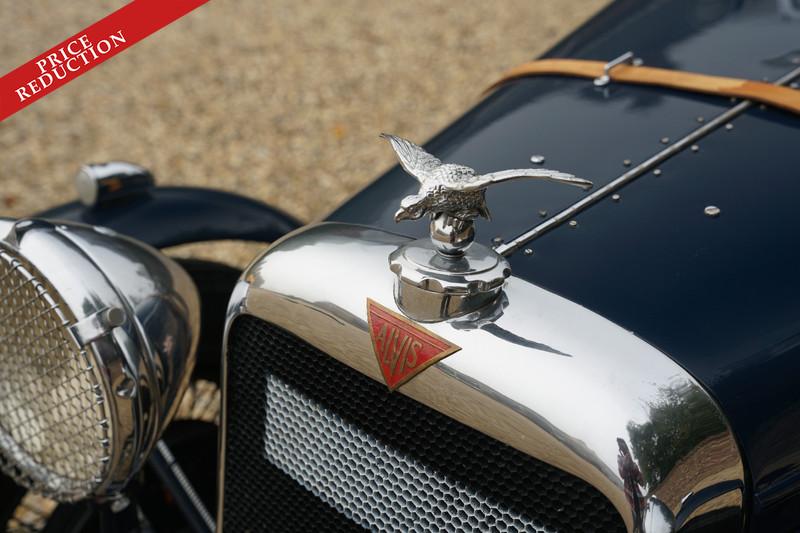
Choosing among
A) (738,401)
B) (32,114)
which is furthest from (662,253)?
(32,114)

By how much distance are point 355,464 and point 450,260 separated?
1.23ft

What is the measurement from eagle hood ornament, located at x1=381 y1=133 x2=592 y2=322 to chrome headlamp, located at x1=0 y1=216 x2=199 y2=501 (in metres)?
0.54

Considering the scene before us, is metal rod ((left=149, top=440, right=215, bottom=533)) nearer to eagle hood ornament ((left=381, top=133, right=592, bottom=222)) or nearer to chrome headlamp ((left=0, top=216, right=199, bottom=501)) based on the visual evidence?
chrome headlamp ((left=0, top=216, right=199, bottom=501))

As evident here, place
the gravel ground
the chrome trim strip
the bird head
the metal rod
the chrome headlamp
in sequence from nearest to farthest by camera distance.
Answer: the bird head → the chrome trim strip → the chrome headlamp → the metal rod → the gravel ground

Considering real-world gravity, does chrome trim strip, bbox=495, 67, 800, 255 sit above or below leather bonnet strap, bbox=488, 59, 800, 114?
below

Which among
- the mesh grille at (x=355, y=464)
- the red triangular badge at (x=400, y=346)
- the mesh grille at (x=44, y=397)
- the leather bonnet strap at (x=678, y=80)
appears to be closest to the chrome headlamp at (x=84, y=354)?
the mesh grille at (x=44, y=397)

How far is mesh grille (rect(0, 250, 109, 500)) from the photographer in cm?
147

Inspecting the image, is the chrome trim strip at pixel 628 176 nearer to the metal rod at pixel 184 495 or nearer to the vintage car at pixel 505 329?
the vintage car at pixel 505 329

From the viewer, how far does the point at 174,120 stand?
5.27 metres

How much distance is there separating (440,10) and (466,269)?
5811 millimetres

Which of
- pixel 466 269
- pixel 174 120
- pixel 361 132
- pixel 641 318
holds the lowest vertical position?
pixel 361 132

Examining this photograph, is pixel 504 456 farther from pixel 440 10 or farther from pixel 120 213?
pixel 440 10

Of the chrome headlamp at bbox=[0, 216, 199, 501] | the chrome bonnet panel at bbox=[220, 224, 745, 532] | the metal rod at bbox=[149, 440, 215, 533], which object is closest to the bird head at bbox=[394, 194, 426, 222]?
the chrome bonnet panel at bbox=[220, 224, 745, 532]

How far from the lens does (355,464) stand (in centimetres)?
134
